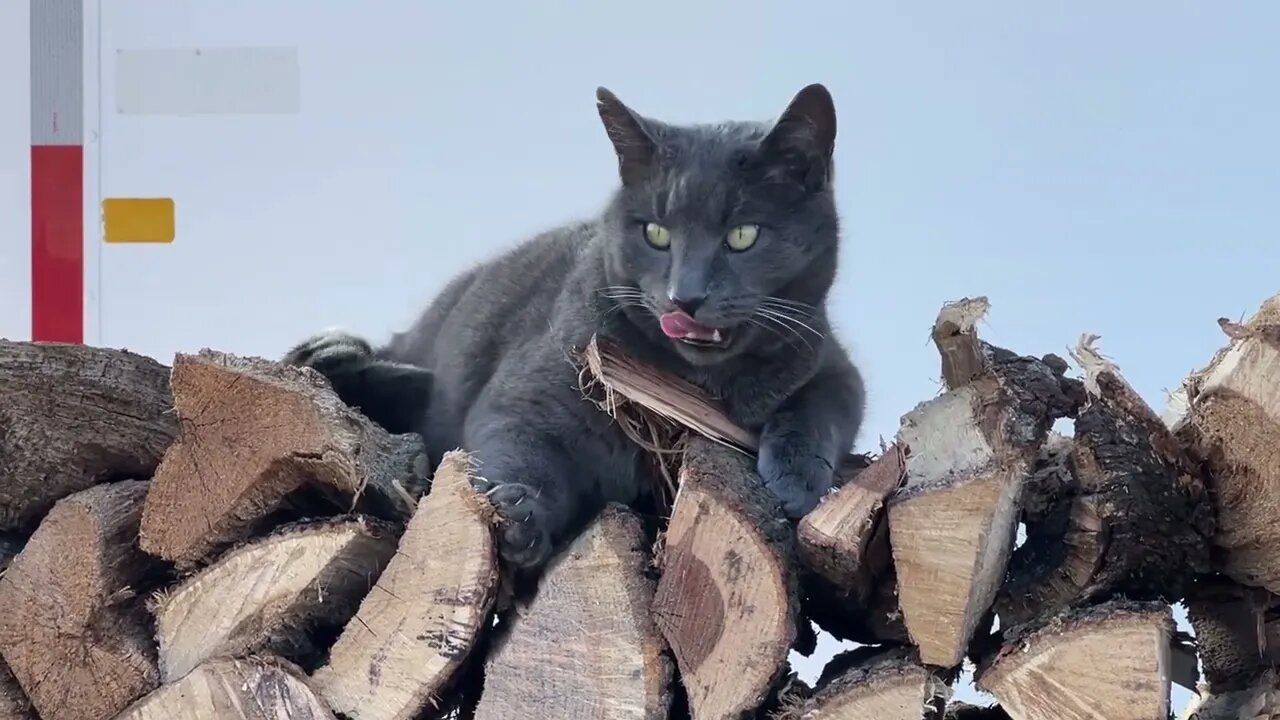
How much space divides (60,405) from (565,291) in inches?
19.4

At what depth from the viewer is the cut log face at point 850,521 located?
2.68 feet

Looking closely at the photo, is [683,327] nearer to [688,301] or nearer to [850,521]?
[688,301]

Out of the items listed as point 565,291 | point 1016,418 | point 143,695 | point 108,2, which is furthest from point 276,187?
point 1016,418

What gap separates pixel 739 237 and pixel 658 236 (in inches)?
3.1

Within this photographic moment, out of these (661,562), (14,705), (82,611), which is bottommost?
(14,705)

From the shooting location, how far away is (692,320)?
1.02 meters

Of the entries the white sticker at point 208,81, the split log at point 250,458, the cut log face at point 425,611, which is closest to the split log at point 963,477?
the cut log face at point 425,611

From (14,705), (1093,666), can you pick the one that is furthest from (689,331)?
(14,705)

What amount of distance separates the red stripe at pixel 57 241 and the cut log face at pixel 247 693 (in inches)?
50.5

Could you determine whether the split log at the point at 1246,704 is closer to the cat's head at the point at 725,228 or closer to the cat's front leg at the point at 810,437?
the cat's front leg at the point at 810,437

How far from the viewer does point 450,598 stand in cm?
88

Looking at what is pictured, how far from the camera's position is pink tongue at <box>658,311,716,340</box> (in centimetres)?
102

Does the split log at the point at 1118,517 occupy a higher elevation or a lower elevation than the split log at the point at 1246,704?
higher

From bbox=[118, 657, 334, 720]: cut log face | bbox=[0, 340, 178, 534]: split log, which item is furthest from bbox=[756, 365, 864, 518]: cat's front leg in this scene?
bbox=[0, 340, 178, 534]: split log
